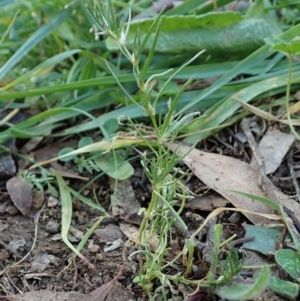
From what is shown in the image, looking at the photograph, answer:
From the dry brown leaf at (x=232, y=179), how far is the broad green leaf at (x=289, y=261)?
0.60 ft

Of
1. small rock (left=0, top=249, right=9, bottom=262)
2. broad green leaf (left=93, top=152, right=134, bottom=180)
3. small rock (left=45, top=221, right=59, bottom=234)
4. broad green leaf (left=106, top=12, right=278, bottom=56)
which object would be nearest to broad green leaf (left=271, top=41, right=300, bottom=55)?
broad green leaf (left=106, top=12, right=278, bottom=56)

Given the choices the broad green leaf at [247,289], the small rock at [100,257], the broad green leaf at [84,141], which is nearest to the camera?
the broad green leaf at [247,289]

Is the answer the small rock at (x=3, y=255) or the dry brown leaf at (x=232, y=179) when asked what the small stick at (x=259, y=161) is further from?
the small rock at (x=3, y=255)

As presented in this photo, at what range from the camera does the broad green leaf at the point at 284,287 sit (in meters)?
1.04

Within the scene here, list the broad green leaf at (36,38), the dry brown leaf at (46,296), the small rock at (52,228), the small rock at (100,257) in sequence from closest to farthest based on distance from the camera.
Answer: the dry brown leaf at (46,296)
the small rock at (100,257)
the small rock at (52,228)
the broad green leaf at (36,38)

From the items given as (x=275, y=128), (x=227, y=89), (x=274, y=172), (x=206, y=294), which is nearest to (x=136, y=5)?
(x=227, y=89)

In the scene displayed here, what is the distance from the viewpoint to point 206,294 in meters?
1.17

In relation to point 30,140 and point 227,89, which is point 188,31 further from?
point 30,140

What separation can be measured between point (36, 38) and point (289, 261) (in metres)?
1.09

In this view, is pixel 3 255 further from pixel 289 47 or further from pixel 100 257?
pixel 289 47

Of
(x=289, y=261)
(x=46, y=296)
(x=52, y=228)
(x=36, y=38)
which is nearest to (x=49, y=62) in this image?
(x=36, y=38)

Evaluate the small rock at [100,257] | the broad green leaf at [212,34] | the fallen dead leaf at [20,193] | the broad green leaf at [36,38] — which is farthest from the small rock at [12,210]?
the broad green leaf at [212,34]

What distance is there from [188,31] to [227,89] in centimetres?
24

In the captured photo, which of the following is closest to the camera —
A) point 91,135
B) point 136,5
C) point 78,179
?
point 78,179
